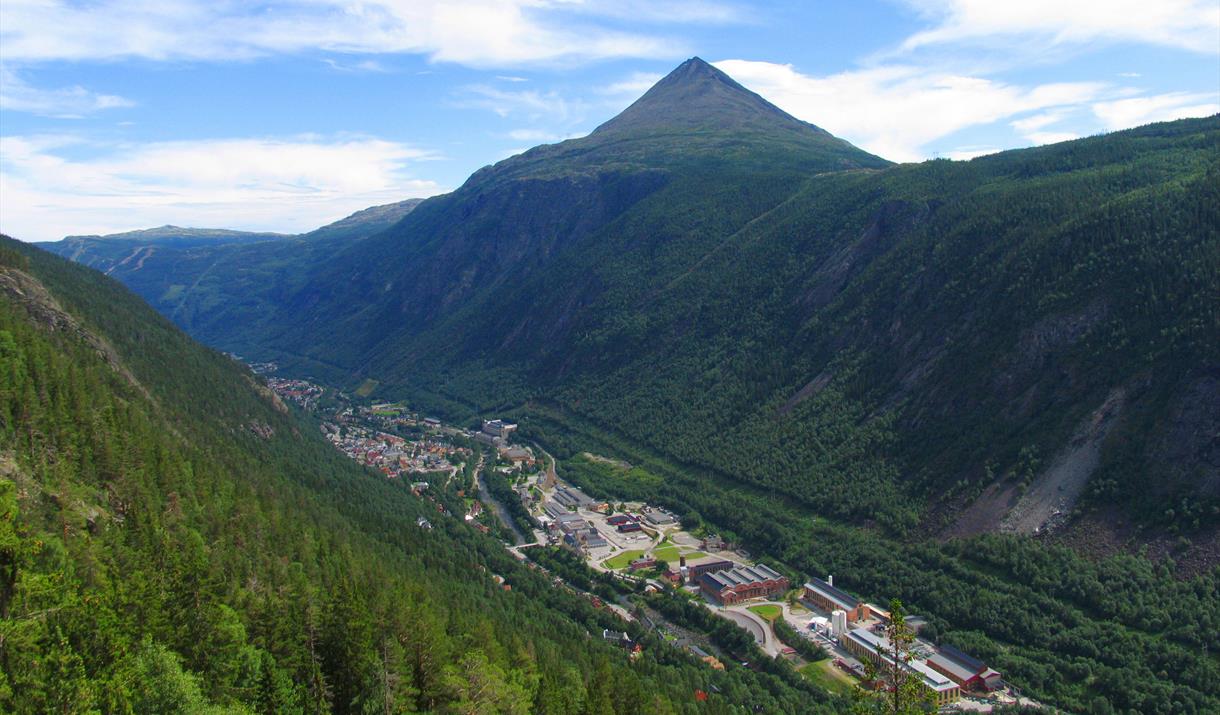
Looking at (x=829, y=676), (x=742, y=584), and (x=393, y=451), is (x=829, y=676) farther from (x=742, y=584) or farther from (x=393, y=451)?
(x=393, y=451)

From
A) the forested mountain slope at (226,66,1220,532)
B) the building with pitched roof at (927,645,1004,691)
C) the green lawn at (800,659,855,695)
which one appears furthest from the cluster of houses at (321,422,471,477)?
the building with pitched roof at (927,645,1004,691)

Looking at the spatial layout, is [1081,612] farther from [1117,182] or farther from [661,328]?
[661,328]

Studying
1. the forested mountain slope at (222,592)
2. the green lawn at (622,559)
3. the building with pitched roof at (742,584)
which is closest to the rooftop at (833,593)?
the building with pitched roof at (742,584)

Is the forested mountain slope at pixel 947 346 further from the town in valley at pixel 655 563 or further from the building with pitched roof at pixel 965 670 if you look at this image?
the building with pitched roof at pixel 965 670

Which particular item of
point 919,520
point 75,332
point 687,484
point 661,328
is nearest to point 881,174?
point 661,328

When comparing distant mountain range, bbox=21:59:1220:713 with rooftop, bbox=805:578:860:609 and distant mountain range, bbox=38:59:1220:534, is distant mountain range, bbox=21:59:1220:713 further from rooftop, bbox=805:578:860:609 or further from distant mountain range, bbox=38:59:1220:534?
rooftop, bbox=805:578:860:609

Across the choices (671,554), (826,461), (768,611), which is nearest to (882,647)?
(768,611)
